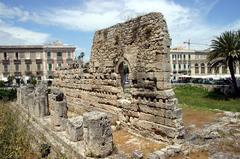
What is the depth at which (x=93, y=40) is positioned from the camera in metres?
14.8

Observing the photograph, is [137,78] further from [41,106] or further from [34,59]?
[34,59]

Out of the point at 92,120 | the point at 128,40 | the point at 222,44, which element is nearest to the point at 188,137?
the point at 92,120

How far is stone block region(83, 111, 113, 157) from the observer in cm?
779

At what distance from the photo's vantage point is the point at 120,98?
40.7 feet

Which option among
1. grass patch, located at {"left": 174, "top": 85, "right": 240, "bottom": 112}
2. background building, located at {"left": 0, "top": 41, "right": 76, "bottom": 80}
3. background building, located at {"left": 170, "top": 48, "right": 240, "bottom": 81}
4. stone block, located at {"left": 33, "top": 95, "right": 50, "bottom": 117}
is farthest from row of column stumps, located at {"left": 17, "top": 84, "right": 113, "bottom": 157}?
background building, located at {"left": 170, "top": 48, "right": 240, "bottom": 81}

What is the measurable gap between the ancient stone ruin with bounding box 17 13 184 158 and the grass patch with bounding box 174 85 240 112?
846 cm

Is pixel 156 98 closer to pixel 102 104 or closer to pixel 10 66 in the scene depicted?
pixel 102 104

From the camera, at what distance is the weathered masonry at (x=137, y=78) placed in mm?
9719

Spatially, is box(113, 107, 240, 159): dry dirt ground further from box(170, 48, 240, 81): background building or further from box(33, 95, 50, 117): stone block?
box(170, 48, 240, 81): background building

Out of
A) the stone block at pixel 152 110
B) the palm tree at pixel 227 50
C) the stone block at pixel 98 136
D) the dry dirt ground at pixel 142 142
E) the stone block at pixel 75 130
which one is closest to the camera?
the stone block at pixel 98 136

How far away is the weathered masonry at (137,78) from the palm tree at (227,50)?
1471 centimetres

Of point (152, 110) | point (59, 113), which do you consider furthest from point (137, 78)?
point (59, 113)

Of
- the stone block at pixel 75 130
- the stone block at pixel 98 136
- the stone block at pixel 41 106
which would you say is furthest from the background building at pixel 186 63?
the stone block at pixel 98 136

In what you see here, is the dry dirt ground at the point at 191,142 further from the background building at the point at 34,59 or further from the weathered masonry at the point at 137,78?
the background building at the point at 34,59
